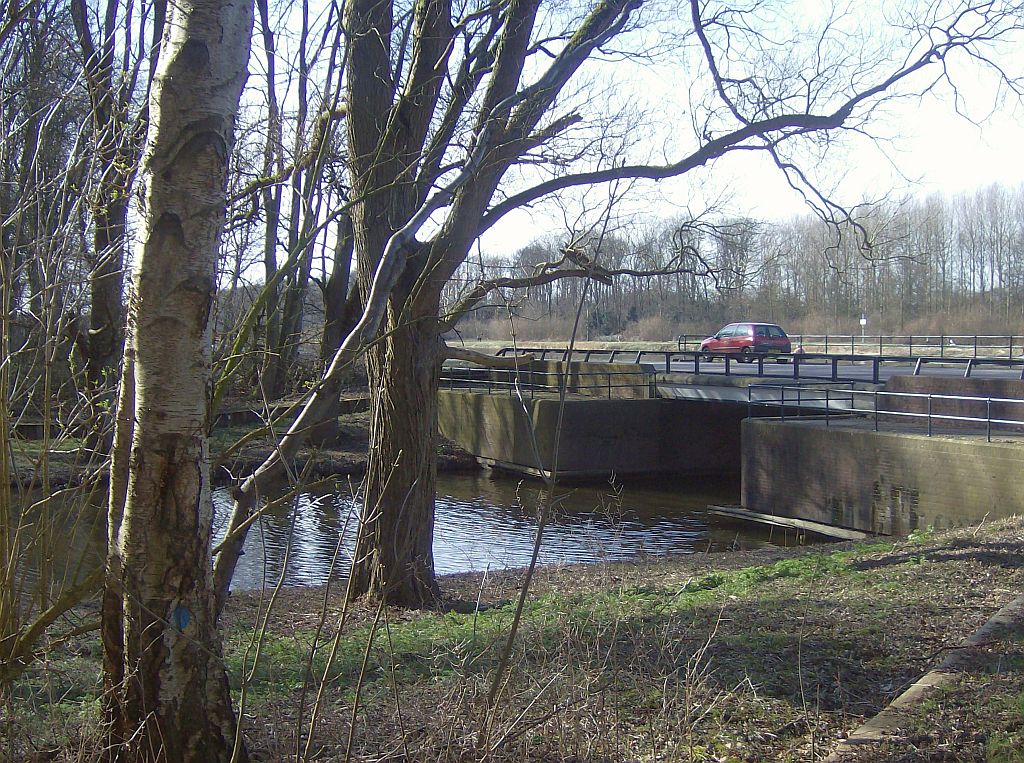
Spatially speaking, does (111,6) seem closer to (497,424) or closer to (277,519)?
(277,519)

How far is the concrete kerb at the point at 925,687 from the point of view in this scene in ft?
13.6

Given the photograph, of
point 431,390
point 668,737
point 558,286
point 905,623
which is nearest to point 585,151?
point 558,286

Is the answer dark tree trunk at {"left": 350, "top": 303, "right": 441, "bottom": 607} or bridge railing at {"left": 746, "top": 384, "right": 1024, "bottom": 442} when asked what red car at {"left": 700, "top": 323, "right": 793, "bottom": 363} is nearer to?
bridge railing at {"left": 746, "top": 384, "right": 1024, "bottom": 442}

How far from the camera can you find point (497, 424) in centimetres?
2984

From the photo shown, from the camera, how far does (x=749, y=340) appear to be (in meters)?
40.3

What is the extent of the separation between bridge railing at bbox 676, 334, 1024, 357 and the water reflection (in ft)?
66.2

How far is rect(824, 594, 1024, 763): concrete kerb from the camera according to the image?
13.6 feet

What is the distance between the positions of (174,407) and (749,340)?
1522 inches

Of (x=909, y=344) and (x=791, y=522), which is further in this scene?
(x=909, y=344)

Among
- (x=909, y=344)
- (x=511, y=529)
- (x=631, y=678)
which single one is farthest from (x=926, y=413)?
(x=909, y=344)

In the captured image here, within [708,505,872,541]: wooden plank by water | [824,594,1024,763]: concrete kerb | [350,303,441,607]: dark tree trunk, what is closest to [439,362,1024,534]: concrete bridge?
[708,505,872,541]: wooden plank by water

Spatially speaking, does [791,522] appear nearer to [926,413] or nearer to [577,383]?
[926,413]

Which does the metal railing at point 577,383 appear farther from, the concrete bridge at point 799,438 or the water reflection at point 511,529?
the water reflection at point 511,529

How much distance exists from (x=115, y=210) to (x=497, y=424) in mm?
22949
